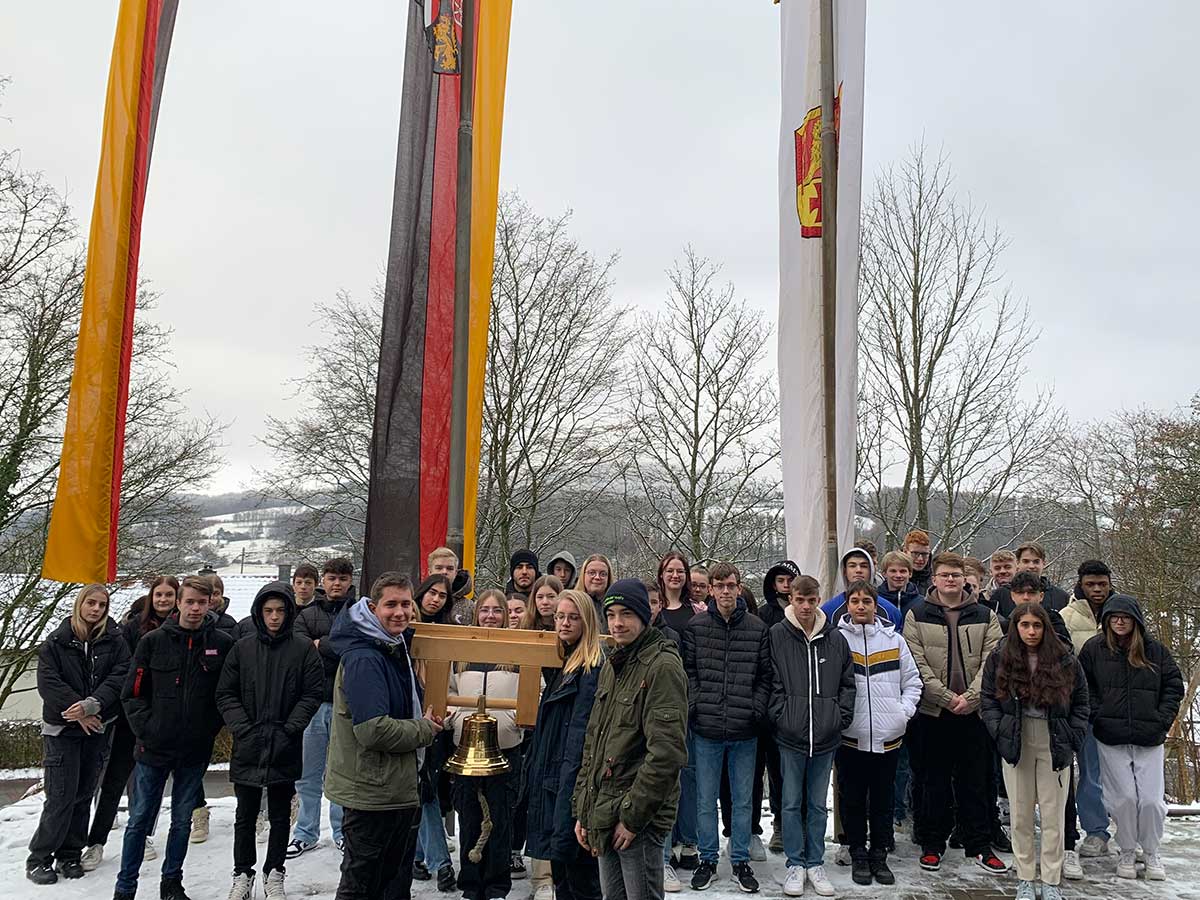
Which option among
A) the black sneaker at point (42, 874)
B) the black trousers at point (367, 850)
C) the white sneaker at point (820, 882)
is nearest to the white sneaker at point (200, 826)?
the black sneaker at point (42, 874)

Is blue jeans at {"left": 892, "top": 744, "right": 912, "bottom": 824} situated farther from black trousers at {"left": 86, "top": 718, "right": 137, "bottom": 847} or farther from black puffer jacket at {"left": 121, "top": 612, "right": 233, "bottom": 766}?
black trousers at {"left": 86, "top": 718, "right": 137, "bottom": 847}

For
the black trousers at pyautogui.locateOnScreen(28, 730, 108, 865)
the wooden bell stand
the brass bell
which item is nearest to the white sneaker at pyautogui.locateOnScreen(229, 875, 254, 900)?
the black trousers at pyautogui.locateOnScreen(28, 730, 108, 865)

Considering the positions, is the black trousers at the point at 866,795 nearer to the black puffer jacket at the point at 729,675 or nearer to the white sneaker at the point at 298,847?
the black puffer jacket at the point at 729,675

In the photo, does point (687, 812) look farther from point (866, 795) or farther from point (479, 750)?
point (479, 750)

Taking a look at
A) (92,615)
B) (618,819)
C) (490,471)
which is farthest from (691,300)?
(618,819)

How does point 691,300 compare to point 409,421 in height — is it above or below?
above

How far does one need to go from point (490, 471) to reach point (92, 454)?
44.2ft

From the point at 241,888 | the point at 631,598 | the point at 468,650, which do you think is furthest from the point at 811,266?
the point at 241,888

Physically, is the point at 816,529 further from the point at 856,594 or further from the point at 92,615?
the point at 92,615

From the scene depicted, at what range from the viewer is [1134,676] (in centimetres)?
598

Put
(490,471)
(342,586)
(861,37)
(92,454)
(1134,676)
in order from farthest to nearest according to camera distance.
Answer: (490,471)
(861,37)
(92,454)
(342,586)
(1134,676)

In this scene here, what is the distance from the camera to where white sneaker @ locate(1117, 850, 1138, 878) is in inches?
235

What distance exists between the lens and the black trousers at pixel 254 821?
5.38m

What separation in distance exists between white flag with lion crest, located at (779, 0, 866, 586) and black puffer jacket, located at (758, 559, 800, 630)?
55cm
